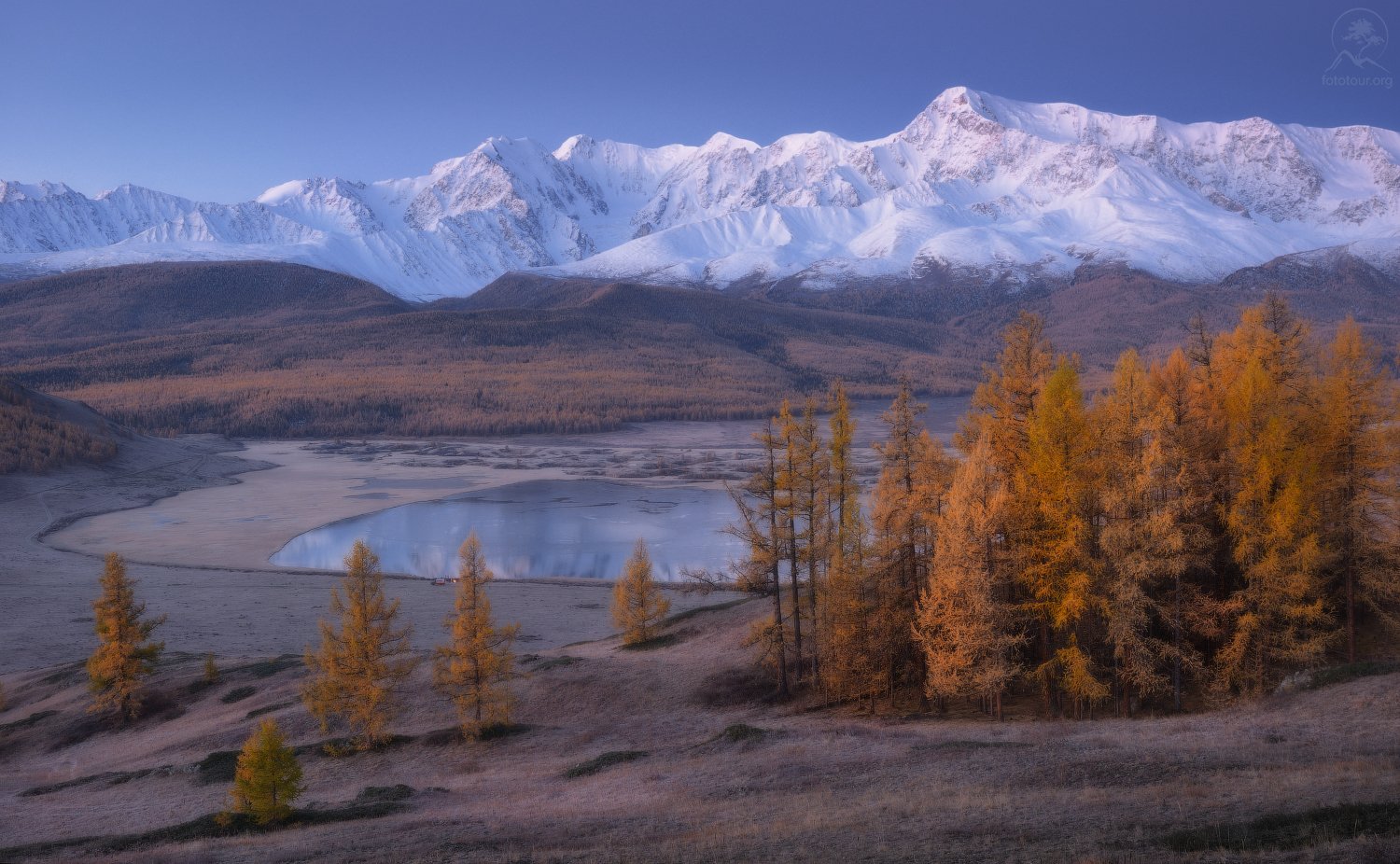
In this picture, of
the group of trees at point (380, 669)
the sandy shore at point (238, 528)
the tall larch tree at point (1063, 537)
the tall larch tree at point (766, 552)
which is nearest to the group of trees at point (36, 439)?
the sandy shore at point (238, 528)

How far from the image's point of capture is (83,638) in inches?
1984

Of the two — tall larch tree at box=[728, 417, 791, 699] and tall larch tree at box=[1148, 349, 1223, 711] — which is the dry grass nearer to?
tall larch tree at box=[728, 417, 791, 699]

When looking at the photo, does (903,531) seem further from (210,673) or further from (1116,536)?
(210,673)

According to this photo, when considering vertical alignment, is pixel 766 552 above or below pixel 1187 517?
below

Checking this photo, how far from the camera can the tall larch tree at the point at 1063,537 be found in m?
26.4

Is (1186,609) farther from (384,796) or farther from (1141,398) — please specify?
(384,796)

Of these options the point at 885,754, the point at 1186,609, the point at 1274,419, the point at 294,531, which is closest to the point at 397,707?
the point at 885,754

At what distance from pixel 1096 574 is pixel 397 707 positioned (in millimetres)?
23468

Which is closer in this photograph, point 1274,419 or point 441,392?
point 1274,419

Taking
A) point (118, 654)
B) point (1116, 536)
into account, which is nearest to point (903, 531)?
point (1116, 536)

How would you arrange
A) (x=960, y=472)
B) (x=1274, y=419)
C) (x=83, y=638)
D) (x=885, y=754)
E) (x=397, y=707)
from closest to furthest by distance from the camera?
(x=885, y=754) < (x=1274, y=419) < (x=960, y=472) < (x=397, y=707) < (x=83, y=638)

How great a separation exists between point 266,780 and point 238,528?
6659 cm

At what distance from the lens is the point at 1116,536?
84.8 feet

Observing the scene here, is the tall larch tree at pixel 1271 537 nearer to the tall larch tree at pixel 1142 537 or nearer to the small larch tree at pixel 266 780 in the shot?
the tall larch tree at pixel 1142 537
